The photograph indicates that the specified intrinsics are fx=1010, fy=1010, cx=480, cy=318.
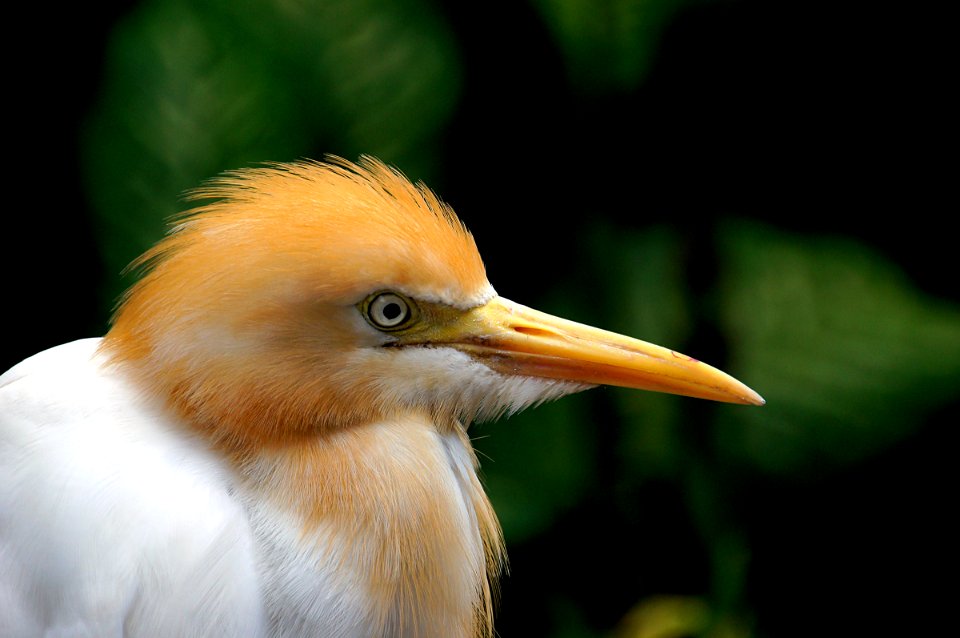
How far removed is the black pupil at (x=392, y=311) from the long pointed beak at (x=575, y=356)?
0.18 ft

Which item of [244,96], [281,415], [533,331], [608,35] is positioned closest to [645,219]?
[608,35]

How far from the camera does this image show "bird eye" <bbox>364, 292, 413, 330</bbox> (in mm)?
716

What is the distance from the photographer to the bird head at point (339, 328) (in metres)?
0.70

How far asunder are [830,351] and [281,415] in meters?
0.86

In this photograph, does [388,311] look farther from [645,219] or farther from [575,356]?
[645,219]

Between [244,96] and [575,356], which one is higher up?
[244,96]

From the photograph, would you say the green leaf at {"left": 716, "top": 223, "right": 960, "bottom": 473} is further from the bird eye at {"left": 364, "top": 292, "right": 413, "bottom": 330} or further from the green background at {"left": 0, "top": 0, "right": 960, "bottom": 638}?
the bird eye at {"left": 364, "top": 292, "right": 413, "bottom": 330}

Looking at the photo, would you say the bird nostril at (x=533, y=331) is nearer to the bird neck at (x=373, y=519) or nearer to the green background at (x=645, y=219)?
the bird neck at (x=373, y=519)

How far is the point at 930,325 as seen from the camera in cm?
133

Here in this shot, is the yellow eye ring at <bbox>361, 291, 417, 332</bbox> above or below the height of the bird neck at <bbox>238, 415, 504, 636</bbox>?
above

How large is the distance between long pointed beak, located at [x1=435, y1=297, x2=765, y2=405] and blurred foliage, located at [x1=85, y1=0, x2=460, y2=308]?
60 cm

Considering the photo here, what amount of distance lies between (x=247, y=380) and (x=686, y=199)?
0.91 m

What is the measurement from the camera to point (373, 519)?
75 cm

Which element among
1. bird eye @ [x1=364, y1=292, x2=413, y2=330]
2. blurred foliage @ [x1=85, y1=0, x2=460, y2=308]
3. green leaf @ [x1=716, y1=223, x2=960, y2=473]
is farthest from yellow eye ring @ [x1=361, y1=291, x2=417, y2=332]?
green leaf @ [x1=716, y1=223, x2=960, y2=473]
